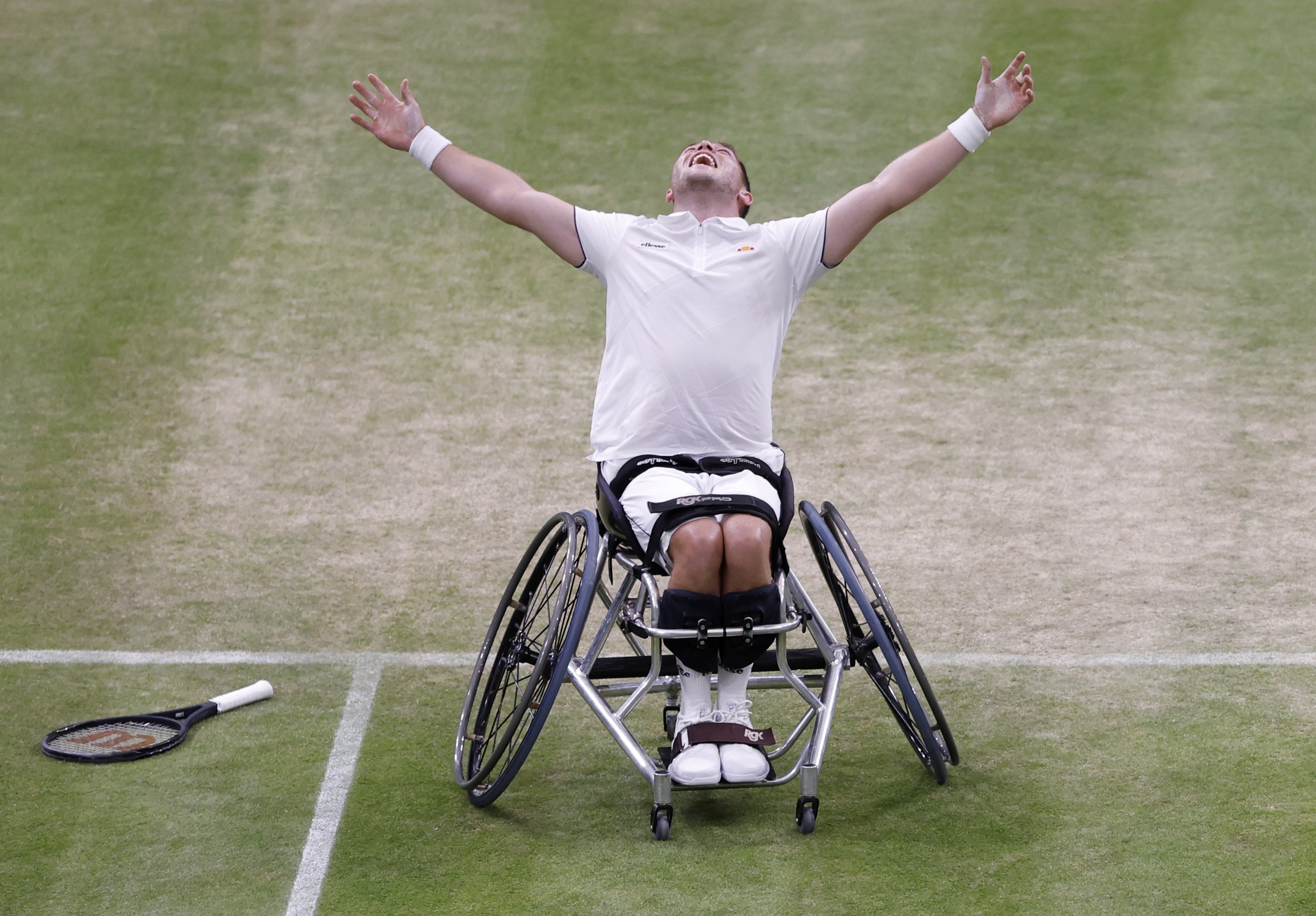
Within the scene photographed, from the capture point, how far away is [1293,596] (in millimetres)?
6211

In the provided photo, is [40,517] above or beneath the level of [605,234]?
beneath

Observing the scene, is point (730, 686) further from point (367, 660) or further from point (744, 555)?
point (367, 660)

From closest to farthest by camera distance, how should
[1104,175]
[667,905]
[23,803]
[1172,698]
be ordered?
[667,905] < [23,803] < [1172,698] < [1104,175]

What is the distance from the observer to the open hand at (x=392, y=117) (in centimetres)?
514

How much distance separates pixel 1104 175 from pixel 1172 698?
5509mm

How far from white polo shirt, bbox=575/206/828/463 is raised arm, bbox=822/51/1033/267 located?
6 centimetres

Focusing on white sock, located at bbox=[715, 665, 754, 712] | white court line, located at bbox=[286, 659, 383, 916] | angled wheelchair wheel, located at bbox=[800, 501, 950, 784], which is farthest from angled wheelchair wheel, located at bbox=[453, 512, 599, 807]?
angled wheelchair wheel, located at bbox=[800, 501, 950, 784]

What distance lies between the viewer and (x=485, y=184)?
5051 mm

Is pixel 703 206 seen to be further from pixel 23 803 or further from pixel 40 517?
pixel 40 517

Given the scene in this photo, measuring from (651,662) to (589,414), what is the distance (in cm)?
342

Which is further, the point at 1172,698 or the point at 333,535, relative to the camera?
the point at 333,535

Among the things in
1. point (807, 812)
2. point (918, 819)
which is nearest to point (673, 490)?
point (807, 812)

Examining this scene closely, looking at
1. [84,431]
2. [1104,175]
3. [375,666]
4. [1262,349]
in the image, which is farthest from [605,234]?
[1104,175]

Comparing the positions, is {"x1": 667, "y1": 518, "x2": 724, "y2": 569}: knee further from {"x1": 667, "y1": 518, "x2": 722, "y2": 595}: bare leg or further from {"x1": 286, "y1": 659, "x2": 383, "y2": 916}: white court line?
{"x1": 286, "y1": 659, "x2": 383, "y2": 916}: white court line
